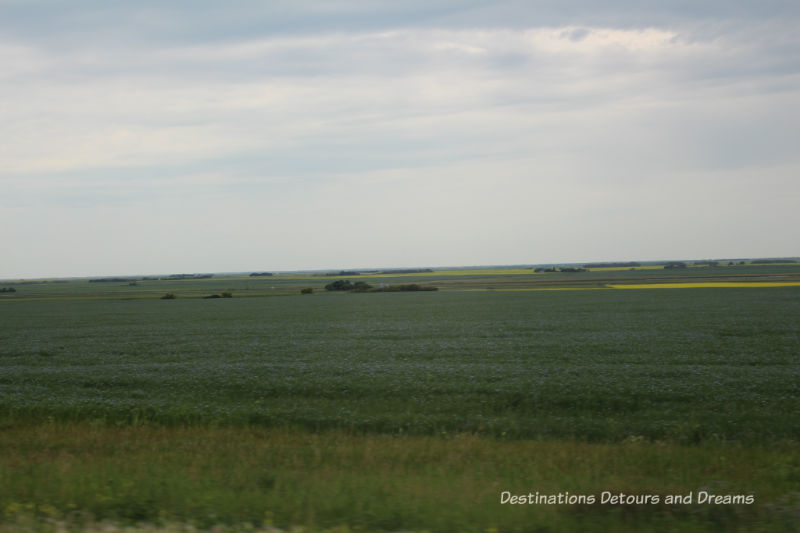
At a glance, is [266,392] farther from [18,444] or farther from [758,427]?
[758,427]

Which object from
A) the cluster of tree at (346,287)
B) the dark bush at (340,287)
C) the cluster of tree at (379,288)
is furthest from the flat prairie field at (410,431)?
the dark bush at (340,287)

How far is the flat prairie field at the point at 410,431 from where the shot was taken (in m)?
7.98

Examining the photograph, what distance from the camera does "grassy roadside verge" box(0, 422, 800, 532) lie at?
24.9ft

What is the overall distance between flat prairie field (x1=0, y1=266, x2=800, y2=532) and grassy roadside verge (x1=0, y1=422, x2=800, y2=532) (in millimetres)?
48

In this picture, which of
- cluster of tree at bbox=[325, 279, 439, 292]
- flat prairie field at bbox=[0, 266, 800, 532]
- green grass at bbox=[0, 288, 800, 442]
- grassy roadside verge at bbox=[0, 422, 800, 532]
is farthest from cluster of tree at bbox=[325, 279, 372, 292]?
grassy roadside verge at bbox=[0, 422, 800, 532]

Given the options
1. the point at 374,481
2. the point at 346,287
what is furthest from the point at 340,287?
the point at 374,481

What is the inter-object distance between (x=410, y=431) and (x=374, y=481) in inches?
241

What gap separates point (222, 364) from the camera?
2702 centimetres

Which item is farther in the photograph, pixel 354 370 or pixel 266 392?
pixel 354 370

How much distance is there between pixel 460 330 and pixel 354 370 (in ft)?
55.9

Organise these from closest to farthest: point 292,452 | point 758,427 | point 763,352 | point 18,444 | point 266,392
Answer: point 292,452
point 18,444
point 758,427
point 266,392
point 763,352

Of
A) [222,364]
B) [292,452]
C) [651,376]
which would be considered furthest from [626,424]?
[222,364]

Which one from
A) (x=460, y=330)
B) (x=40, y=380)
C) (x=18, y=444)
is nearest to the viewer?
(x=18, y=444)

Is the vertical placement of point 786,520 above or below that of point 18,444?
above
